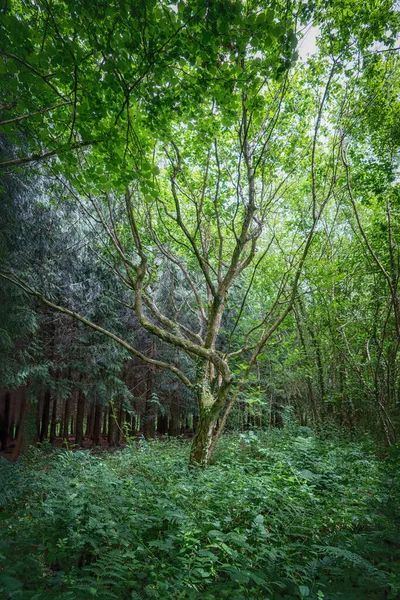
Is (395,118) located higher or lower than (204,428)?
higher

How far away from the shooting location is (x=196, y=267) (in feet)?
29.4

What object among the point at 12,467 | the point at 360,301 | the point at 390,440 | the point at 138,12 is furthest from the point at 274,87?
the point at 12,467

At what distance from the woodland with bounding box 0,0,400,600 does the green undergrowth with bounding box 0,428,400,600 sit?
0.11 ft

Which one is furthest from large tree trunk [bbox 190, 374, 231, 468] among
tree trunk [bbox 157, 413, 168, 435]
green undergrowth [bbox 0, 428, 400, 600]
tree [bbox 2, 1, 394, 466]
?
tree trunk [bbox 157, 413, 168, 435]

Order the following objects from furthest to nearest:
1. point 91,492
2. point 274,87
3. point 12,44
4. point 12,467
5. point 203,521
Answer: point 12,467 → point 274,87 → point 91,492 → point 203,521 → point 12,44

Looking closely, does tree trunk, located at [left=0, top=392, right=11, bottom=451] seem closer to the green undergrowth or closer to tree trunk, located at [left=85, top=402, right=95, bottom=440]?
tree trunk, located at [left=85, top=402, right=95, bottom=440]

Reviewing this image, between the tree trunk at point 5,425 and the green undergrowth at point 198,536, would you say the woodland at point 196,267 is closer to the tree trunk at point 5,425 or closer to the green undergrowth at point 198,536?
the green undergrowth at point 198,536

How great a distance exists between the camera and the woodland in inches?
108

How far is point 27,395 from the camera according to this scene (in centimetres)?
1026

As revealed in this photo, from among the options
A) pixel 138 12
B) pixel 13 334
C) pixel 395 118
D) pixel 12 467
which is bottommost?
pixel 12 467

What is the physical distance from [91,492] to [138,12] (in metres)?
5.16

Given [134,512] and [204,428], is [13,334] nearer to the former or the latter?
[204,428]

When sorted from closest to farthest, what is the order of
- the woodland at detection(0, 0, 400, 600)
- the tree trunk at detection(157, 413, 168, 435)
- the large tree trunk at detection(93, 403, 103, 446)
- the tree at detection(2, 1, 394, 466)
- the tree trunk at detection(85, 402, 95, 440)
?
the woodland at detection(0, 0, 400, 600) < the tree at detection(2, 1, 394, 466) < the large tree trunk at detection(93, 403, 103, 446) < the tree trunk at detection(85, 402, 95, 440) < the tree trunk at detection(157, 413, 168, 435)

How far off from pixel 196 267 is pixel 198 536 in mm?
6807
